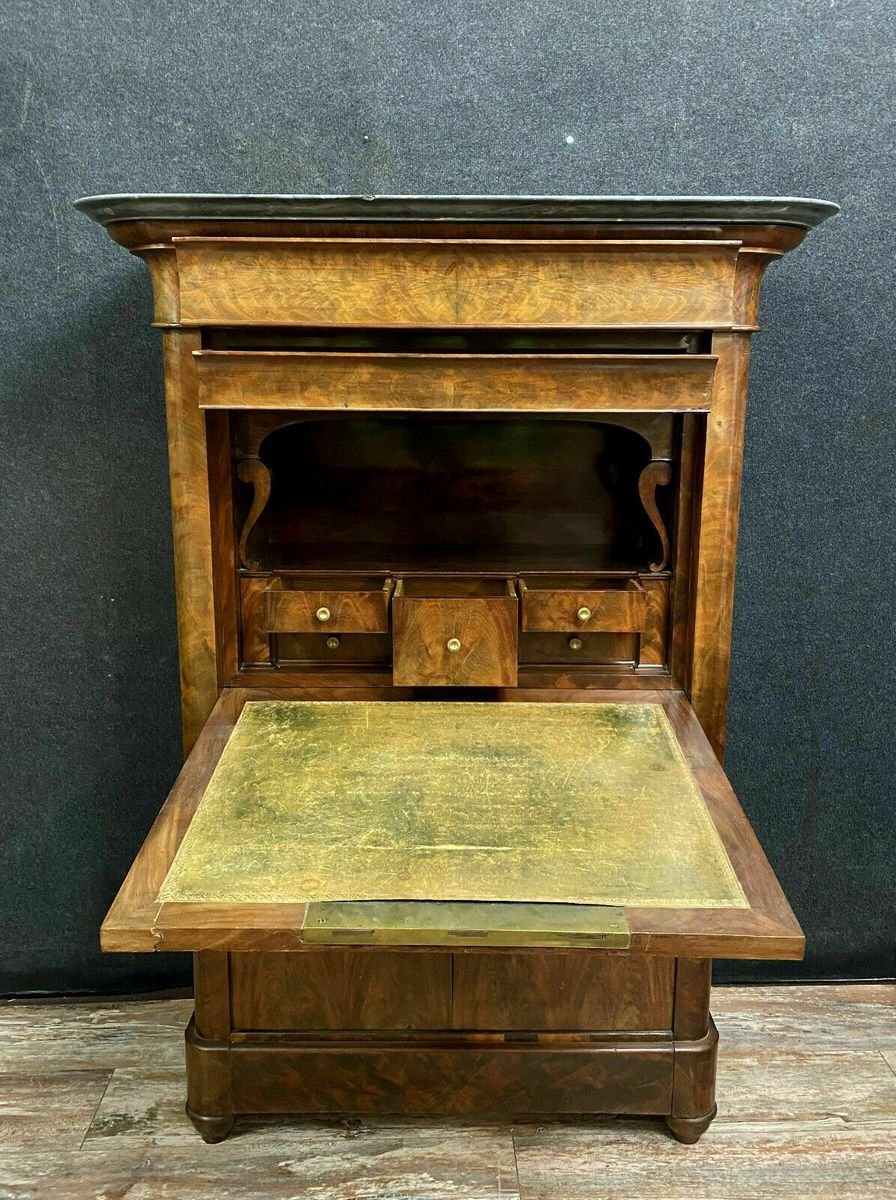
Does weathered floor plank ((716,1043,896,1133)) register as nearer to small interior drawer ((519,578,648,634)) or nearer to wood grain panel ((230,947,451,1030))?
wood grain panel ((230,947,451,1030))

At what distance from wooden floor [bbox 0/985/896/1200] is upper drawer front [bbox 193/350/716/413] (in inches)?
44.5

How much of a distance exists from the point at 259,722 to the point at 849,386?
4.07ft

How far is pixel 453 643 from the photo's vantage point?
1.62 m

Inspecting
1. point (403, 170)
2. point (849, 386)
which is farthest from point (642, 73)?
point (849, 386)

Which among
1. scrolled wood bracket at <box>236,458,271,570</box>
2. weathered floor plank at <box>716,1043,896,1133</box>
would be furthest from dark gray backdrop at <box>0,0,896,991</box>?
scrolled wood bracket at <box>236,458,271,570</box>

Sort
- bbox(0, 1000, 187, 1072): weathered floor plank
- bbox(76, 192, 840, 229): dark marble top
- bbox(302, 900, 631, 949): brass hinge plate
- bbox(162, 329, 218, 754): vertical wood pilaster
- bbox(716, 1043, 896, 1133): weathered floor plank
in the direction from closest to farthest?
bbox(302, 900, 631, 949): brass hinge plate → bbox(76, 192, 840, 229): dark marble top → bbox(162, 329, 218, 754): vertical wood pilaster → bbox(716, 1043, 896, 1133): weathered floor plank → bbox(0, 1000, 187, 1072): weathered floor plank

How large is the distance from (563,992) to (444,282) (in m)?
1.05

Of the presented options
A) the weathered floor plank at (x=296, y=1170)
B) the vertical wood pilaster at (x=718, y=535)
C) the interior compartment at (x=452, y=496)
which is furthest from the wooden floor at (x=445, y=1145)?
the interior compartment at (x=452, y=496)

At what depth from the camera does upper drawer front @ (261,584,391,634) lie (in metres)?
1.66

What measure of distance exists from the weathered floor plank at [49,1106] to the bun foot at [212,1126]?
20 cm

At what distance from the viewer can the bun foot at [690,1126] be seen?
165 centimetres

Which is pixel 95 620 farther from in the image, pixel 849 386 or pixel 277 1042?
pixel 849 386

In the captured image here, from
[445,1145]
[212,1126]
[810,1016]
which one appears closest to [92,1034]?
[212,1126]

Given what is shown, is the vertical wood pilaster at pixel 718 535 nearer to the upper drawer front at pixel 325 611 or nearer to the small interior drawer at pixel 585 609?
the small interior drawer at pixel 585 609
